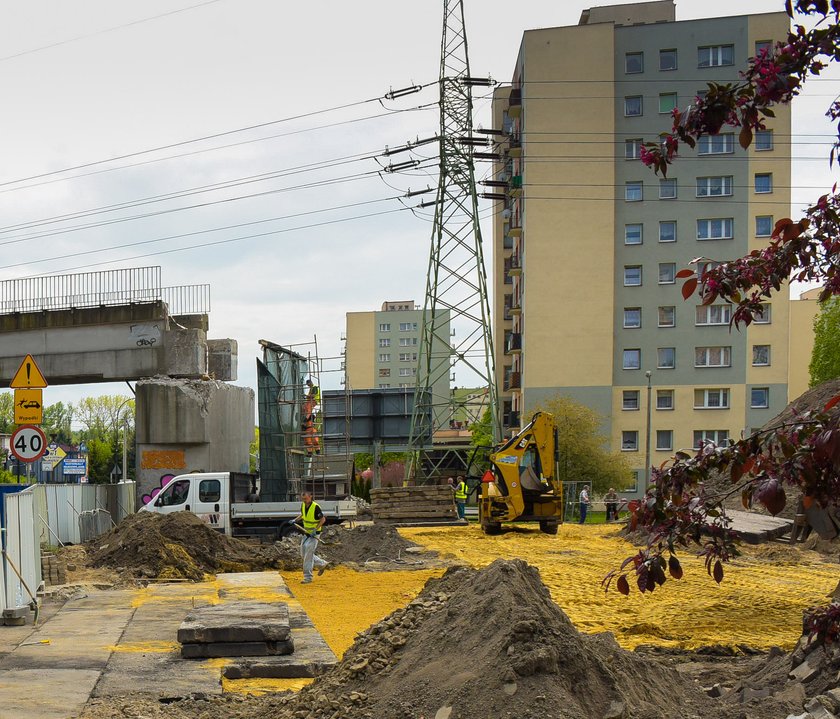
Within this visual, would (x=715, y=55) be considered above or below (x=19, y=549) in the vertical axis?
above

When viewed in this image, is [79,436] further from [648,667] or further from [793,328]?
[648,667]

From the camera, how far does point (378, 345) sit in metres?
152

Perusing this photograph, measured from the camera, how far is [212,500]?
27.9m

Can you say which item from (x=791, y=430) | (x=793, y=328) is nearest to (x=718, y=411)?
(x=793, y=328)

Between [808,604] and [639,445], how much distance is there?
4751 cm

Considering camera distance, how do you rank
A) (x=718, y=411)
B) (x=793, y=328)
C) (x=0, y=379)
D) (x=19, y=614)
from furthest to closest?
(x=793, y=328)
(x=718, y=411)
(x=0, y=379)
(x=19, y=614)

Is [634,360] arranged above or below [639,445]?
above

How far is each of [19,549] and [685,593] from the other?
10.6 meters

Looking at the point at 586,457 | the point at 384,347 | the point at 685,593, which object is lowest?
the point at 586,457

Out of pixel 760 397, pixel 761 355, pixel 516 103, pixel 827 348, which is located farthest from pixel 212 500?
pixel 516 103

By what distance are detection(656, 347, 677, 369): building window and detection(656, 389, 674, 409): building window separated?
1.48m

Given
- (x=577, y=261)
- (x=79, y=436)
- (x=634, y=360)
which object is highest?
(x=577, y=261)

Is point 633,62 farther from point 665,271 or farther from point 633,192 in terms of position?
point 665,271

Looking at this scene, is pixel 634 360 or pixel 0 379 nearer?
pixel 0 379
